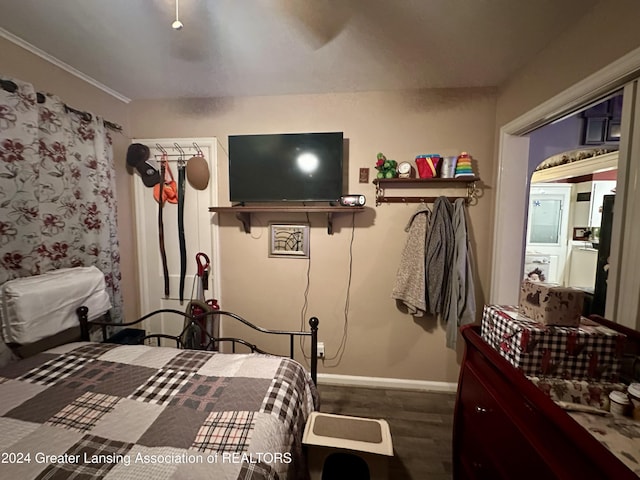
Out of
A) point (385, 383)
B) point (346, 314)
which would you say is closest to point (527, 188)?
point (346, 314)

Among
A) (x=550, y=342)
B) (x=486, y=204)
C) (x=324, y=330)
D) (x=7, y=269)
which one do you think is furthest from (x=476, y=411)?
(x=7, y=269)

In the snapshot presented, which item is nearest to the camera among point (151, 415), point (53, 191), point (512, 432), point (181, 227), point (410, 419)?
point (512, 432)

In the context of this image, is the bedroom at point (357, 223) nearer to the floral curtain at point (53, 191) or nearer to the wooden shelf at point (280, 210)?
the wooden shelf at point (280, 210)

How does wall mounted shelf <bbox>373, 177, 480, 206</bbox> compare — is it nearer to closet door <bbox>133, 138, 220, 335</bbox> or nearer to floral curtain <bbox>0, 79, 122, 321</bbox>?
closet door <bbox>133, 138, 220, 335</bbox>

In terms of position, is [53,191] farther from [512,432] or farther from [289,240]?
[512,432]

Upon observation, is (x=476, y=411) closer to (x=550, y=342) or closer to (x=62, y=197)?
(x=550, y=342)

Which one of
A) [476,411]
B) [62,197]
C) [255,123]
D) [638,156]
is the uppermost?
[255,123]

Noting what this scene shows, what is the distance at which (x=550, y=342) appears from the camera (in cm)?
83

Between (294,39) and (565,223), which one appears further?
(565,223)

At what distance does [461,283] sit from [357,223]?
3.05 feet

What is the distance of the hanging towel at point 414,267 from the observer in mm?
1918

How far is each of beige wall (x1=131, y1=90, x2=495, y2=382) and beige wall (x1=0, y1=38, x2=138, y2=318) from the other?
198 mm

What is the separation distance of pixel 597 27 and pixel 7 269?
334cm

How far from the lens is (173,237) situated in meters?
2.30
